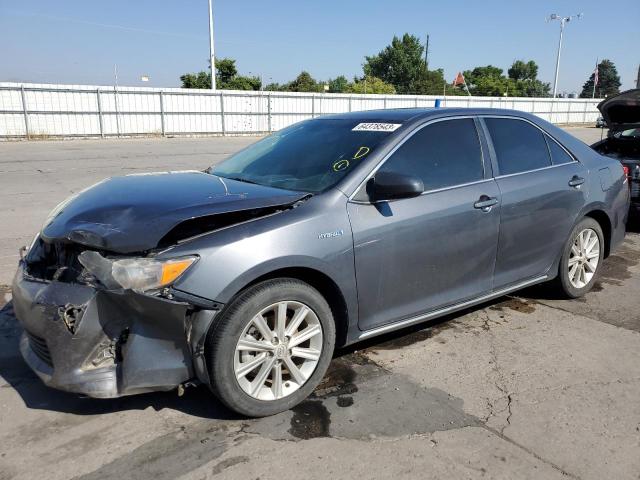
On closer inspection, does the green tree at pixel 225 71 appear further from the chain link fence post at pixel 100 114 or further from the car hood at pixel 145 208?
the car hood at pixel 145 208

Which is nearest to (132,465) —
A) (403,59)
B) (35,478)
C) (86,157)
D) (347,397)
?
(35,478)

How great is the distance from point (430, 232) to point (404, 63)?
7858cm

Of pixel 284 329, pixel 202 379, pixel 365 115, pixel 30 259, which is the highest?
pixel 365 115

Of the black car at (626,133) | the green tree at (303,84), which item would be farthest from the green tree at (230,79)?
the black car at (626,133)

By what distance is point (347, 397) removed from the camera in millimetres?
3182

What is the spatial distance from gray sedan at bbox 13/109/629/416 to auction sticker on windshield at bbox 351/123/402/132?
0.02m

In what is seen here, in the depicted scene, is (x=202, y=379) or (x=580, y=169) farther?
(x=580, y=169)

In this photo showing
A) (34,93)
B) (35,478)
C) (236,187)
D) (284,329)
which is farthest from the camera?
(34,93)

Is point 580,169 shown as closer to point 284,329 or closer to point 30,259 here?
point 284,329

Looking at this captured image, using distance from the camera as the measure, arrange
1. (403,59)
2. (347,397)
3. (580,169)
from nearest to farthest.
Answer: (347,397) < (580,169) < (403,59)

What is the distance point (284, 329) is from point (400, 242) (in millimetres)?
929

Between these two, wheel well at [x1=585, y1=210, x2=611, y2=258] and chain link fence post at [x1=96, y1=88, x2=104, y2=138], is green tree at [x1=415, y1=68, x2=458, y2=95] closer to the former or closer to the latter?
chain link fence post at [x1=96, y1=88, x2=104, y2=138]

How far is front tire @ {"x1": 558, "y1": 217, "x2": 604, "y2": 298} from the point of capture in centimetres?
464

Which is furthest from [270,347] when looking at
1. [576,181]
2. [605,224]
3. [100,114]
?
[100,114]
